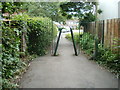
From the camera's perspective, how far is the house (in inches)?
303

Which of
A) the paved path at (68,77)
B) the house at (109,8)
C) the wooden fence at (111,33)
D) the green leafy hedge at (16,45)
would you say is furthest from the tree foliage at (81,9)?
the paved path at (68,77)

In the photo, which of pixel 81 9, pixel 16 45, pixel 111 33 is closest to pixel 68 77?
pixel 16 45

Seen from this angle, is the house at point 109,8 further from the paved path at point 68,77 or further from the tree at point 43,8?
the paved path at point 68,77

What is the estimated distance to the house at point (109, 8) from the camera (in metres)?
7.69

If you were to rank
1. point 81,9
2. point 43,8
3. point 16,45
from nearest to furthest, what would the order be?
point 16,45 < point 81,9 < point 43,8

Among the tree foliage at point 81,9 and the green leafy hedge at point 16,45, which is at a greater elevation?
the tree foliage at point 81,9

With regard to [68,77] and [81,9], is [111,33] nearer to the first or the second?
[68,77]

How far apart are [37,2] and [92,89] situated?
30.9ft

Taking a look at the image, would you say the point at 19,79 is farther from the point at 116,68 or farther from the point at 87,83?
the point at 116,68

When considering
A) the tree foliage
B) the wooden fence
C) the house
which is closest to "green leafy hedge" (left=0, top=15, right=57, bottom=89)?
the wooden fence

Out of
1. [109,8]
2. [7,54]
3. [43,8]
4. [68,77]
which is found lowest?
[68,77]

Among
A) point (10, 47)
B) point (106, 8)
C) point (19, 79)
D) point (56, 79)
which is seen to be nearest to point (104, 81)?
point (56, 79)

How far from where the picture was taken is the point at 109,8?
9.12 m

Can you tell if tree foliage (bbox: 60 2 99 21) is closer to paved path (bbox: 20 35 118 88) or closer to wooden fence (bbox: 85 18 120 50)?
wooden fence (bbox: 85 18 120 50)
